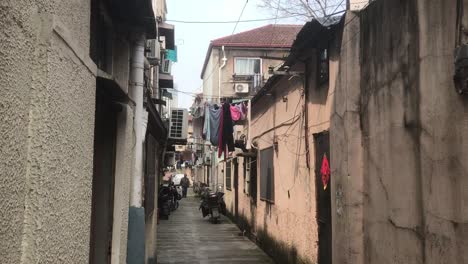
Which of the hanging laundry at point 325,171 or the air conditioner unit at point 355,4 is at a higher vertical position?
the air conditioner unit at point 355,4

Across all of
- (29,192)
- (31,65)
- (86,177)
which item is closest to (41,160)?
(29,192)

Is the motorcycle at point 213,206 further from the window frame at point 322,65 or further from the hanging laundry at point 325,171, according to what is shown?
the hanging laundry at point 325,171

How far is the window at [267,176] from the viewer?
42.5 feet

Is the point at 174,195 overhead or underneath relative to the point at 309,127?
underneath

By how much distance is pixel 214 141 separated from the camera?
50.5ft

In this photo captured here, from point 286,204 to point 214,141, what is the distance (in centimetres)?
486

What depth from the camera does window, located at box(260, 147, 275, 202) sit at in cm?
1296

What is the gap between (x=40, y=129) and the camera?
2336 millimetres

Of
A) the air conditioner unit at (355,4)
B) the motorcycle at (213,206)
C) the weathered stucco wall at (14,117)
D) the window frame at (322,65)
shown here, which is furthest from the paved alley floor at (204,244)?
the weathered stucco wall at (14,117)

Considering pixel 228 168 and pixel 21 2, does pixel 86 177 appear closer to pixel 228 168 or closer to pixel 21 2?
pixel 21 2

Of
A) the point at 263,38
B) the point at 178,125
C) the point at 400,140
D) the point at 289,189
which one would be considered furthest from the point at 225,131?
the point at 263,38

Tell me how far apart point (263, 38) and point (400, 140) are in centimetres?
2677

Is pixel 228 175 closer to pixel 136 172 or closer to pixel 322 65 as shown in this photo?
pixel 322 65

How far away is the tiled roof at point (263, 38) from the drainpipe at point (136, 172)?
24.1 meters
